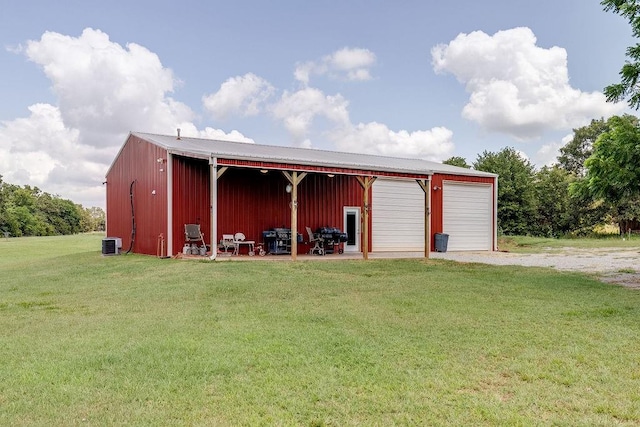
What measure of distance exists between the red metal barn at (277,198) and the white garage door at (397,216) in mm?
40

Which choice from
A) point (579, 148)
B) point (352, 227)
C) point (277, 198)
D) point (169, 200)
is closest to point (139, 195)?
point (169, 200)

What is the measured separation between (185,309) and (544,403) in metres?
4.47

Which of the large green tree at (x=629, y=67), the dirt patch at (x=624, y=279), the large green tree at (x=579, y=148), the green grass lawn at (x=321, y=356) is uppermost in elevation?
the large green tree at (x=579, y=148)

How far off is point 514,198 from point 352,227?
1553 centimetres

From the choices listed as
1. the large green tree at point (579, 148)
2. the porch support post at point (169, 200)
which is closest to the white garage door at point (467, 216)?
the porch support post at point (169, 200)

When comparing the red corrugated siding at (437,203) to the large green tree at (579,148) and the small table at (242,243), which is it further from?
the large green tree at (579,148)

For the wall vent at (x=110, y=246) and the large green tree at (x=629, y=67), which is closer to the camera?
the large green tree at (x=629, y=67)

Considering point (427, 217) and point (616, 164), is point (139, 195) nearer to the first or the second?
point (427, 217)

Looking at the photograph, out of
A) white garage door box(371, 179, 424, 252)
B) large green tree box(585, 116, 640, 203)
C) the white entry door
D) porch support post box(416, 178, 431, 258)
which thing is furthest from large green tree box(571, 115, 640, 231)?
white garage door box(371, 179, 424, 252)

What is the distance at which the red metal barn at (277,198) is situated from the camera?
13.1m

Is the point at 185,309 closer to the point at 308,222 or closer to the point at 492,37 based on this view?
the point at 308,222

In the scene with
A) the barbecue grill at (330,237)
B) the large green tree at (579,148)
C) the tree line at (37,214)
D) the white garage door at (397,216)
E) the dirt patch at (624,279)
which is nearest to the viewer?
the dirt patch at (624,279)

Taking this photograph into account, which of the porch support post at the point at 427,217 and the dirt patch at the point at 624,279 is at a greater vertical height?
the porch support post at the point at 427,217

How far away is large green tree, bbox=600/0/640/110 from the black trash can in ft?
31.1
